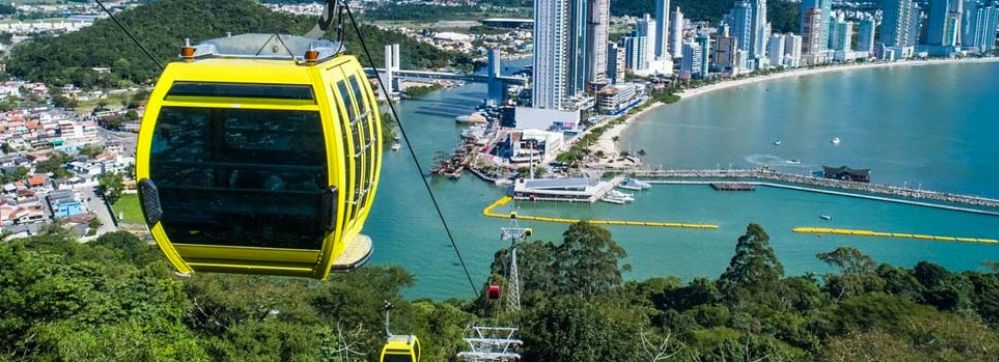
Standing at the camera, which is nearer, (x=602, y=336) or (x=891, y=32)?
(x=602, y=336)

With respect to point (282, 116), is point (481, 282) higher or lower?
lower

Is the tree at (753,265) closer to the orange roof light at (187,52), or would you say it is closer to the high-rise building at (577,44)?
the orange roof light at (187,52)

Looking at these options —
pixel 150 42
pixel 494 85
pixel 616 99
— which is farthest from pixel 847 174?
pixel 150 42

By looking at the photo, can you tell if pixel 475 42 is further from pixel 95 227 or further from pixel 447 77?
pixel 95 227

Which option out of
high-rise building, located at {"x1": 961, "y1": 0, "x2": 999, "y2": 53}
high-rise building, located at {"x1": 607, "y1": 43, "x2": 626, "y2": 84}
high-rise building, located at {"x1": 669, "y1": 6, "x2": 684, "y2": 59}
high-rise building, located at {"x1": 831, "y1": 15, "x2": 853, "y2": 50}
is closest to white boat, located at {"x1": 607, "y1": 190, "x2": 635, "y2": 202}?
high-rise building, located at {"x1": 607, "y1": 43, "x2": 626, "y2": 84}

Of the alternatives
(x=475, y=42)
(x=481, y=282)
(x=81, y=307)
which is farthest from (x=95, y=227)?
(x=475, y=42)

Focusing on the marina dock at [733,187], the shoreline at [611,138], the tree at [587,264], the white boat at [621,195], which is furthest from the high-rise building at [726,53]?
the tree at [587,264]

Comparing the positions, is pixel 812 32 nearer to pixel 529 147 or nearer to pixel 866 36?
pixel 866 36
